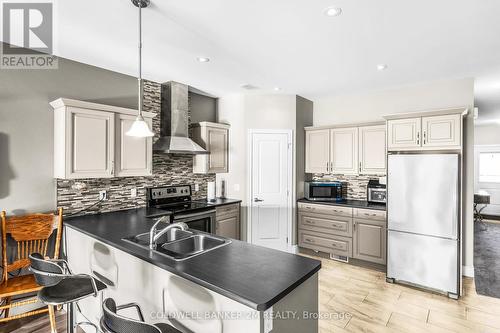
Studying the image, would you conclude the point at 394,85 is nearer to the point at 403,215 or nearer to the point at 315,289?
the point at 403,215

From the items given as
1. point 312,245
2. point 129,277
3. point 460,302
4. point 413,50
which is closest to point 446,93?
point 413,50

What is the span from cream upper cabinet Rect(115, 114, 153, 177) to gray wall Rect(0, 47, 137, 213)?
56 cm

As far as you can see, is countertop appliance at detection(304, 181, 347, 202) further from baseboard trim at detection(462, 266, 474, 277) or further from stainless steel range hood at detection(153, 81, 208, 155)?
stainless steel range hood at detection(153, 81, 208, 155)

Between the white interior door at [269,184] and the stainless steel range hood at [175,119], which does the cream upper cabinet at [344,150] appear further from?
the stainless steel range hood at [175,119]

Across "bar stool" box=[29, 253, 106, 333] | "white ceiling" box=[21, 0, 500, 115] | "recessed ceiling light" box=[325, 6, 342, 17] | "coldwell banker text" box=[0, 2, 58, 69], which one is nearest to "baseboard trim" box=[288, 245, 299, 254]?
"white ceiling" box=[21, 0, 500, 115]

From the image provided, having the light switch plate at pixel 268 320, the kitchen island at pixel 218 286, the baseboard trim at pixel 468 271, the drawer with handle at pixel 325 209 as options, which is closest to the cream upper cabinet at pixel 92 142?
the kitchen island at pixel 218 286

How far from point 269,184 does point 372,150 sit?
5.54ft

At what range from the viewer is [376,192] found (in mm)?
4047

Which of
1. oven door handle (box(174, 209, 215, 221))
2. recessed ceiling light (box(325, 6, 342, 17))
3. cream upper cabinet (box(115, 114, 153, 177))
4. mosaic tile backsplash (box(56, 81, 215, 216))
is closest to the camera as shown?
recessed ceiling light (box(325, 6, 342, 17))

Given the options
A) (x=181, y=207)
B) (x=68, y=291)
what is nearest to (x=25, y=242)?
(x=68, y=291)

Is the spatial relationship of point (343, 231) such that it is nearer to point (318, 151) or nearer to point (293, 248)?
point (293, 248)

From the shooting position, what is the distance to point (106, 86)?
3.28m

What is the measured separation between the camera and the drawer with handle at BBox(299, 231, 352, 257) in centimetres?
402

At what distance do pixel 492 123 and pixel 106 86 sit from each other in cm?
904
